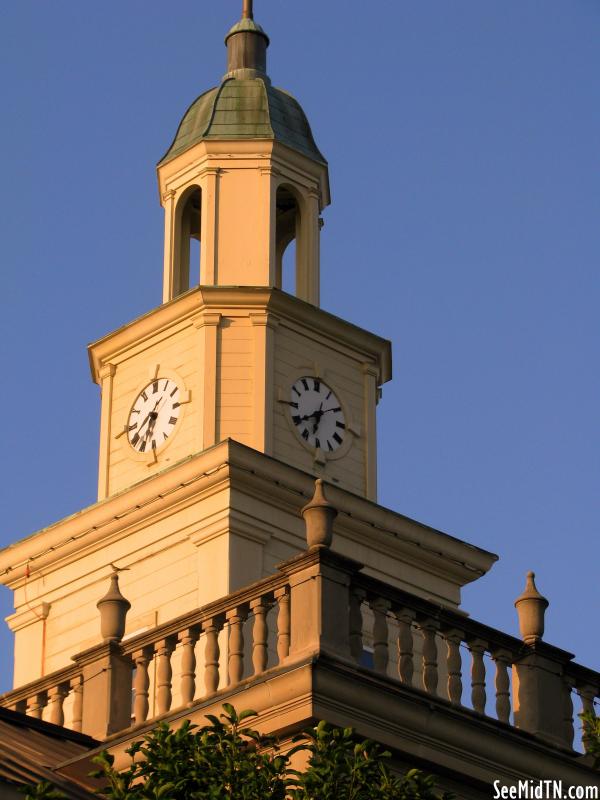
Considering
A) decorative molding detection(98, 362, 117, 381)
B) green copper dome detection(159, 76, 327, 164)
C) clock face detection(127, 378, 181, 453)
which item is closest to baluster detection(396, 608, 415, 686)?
clock face detection(127, 378, 181, 453)

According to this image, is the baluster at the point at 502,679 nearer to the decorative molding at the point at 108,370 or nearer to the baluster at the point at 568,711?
the baluster at the point at 568,711

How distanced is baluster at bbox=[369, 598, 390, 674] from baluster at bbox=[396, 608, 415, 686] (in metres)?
0.15

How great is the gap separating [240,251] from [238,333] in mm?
1555

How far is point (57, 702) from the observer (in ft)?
77.8

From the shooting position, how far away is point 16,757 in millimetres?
21031

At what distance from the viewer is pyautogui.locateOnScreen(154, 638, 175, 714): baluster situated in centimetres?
2195

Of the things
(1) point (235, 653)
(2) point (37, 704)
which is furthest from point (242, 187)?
(1) point (235, 653)

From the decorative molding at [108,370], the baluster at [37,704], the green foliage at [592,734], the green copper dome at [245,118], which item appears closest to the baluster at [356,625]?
the green foliage at [592,734]

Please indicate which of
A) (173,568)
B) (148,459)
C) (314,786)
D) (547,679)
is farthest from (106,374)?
(314,786)

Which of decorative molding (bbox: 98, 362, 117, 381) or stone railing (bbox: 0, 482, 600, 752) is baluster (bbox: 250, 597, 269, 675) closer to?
stone railing (bbox: 0, 482, 600, 752)

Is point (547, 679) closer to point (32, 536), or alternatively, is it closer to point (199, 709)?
point (199, 709)

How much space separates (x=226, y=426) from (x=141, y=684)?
11.0m

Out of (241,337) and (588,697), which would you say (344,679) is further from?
(241,337)

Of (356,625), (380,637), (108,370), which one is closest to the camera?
(356,625)
